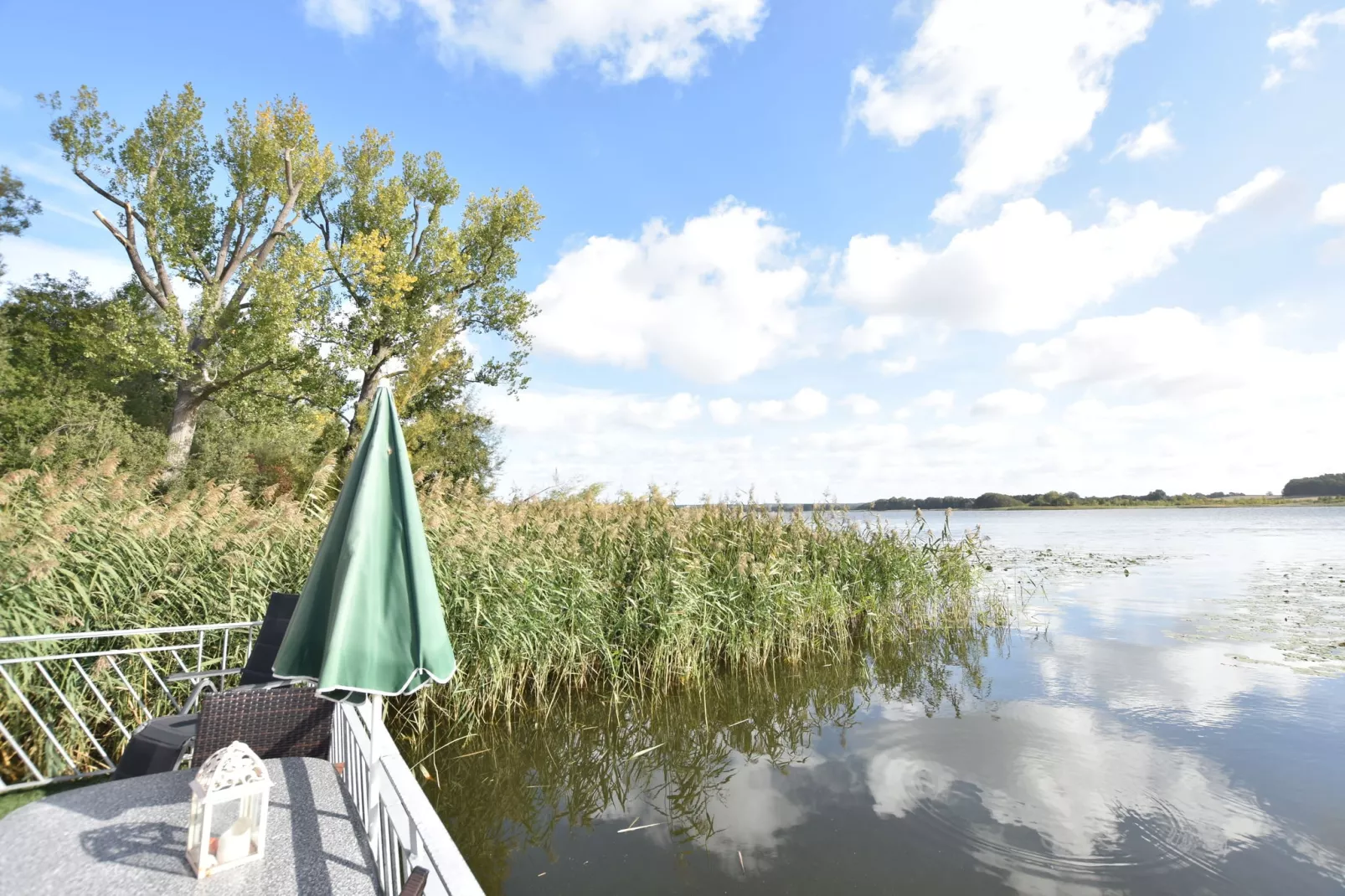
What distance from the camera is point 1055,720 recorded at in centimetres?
580

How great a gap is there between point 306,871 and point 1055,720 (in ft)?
20.2

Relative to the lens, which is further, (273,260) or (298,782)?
(273,260)

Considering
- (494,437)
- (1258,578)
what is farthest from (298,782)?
(1258,578)

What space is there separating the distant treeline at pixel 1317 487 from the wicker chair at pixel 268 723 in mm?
70096

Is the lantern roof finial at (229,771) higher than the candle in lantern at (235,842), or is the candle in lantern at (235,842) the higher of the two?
the lantern roof finial at (229,771)

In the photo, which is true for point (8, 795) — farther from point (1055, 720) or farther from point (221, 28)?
point (221, 28)

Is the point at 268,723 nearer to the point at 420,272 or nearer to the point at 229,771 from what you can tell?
the point at 229,771

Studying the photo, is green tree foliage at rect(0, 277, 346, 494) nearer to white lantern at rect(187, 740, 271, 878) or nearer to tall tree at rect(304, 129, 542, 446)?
tall tree at rect(304, 129, 542, 446)

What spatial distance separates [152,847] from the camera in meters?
2.02

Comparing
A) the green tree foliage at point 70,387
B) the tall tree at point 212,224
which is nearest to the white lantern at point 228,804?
the green tree foliage at point 70,387

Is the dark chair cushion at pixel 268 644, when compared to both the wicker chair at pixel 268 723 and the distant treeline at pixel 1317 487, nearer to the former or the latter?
the wicker chair at pixel 268 723


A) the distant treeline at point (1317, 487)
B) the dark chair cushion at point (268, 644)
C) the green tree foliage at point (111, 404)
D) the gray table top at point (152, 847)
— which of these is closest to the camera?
the gray table top at point (152, 847)

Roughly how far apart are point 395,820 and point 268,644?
88.8 inches

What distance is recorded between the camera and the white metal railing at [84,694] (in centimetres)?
361
